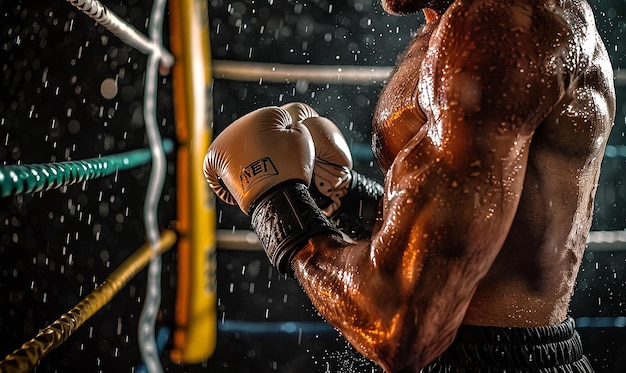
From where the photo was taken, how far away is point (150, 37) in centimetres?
150

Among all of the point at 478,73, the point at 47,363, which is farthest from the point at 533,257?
the point at 47,363

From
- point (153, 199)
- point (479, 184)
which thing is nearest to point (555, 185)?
point (479, 184)

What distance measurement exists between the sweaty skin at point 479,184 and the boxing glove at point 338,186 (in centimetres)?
42

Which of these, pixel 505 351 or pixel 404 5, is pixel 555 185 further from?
pixel 404 5

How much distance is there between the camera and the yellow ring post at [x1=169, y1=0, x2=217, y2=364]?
5.12 feet

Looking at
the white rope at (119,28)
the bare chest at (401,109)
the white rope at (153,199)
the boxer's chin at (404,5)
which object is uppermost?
the boxer's chin at (404,5)

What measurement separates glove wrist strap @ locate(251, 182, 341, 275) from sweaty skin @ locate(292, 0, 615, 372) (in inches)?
2.5

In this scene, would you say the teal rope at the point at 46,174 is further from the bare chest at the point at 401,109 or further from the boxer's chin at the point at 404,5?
the boxer's chin at the point at 404,5

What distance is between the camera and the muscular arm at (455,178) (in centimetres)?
57

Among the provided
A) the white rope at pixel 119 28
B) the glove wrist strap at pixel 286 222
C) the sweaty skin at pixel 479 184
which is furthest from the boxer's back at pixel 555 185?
the white rope at pixel 119 28

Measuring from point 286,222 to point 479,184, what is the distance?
32 cm

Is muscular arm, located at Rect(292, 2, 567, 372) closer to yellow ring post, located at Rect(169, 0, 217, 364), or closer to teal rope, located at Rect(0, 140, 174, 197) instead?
teal rope, located at Rect(0, 140, 174, 197)

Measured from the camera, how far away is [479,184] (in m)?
0.57

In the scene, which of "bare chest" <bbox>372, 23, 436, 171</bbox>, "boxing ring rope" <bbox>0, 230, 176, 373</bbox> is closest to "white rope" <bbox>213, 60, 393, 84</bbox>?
"boxing ring rope" <bbox>0, 230, 176, 373</bbox>
